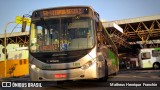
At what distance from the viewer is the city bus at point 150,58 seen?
40406mm

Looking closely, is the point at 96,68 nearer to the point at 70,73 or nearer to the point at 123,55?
the point at 70,73

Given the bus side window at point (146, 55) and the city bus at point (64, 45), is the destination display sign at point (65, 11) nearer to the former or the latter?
the city bus at point (64, 45)

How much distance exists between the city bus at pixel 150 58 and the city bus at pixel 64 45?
28245 mm

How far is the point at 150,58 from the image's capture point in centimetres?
4078

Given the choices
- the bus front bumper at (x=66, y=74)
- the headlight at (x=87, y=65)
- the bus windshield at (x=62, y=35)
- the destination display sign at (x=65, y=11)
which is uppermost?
the destination display sign at (x=65, y=11)

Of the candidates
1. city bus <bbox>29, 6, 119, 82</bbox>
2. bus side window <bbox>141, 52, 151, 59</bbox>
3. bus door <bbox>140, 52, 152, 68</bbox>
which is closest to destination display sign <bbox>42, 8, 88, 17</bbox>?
city bus <bbox>29, 6, 119, 82</bbox>

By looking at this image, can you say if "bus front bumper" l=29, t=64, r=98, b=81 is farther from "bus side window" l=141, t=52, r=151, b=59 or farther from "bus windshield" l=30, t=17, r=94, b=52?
"bus side window" l=141, t=52, r=151, b=59

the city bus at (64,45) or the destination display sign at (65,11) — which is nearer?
the city bus at (64,45)

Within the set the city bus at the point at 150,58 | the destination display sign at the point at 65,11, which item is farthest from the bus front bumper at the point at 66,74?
the city bus at the point at 150,58

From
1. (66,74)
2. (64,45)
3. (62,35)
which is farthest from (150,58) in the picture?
(66,74)

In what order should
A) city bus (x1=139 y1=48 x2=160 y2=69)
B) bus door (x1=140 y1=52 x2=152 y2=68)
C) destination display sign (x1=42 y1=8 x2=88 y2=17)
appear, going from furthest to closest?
bus door (x1=140 y1=52 x2=152 y2=68) → city bus (x1=139 y1=48 x2=160 y2=69) → destination display sign (x1=42 y1=8 x2=88 y2=17)

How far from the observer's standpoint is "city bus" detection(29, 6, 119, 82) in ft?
40.0

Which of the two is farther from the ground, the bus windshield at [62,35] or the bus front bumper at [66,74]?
the bus windshield at [62,35]

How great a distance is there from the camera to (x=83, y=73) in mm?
12125
